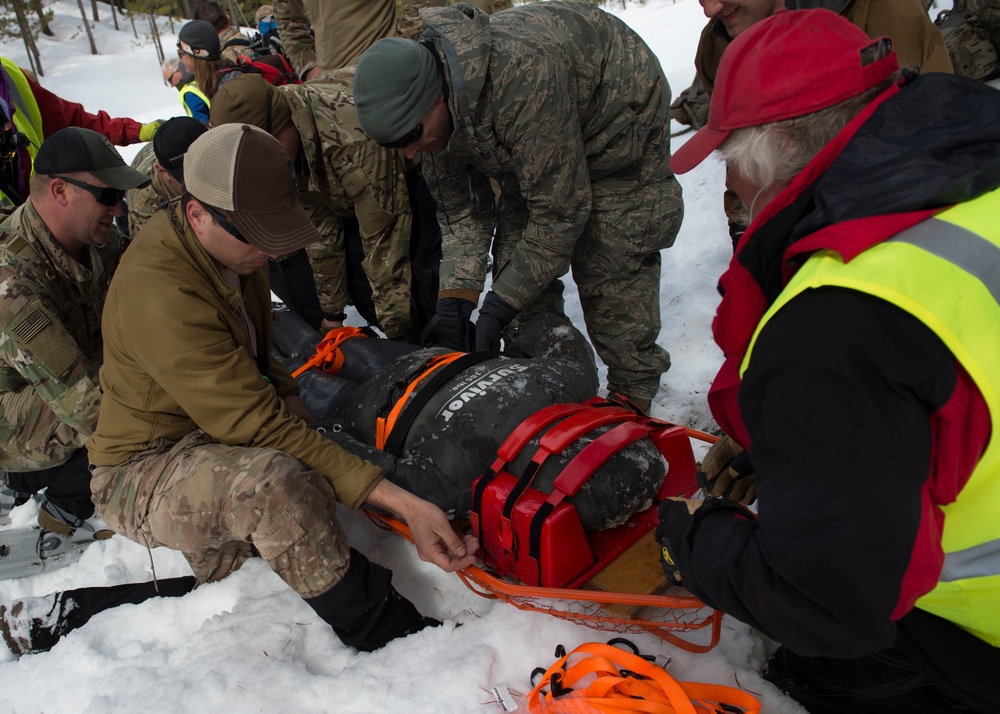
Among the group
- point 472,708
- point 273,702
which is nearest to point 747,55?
point 472,708

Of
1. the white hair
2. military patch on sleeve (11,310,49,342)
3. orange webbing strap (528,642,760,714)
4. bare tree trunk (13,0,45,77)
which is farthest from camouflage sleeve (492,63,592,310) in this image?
bare tree trunk (13,0,45,77)

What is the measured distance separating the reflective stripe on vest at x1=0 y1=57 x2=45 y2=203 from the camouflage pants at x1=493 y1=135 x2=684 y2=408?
255 centimetres

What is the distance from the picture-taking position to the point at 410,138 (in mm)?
2637

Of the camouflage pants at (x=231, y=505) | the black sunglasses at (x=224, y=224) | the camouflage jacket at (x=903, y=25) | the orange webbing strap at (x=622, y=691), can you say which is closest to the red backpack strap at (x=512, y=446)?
the camouflage pants at (x=231, y=505)

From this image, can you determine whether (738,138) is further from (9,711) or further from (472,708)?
(9,711)

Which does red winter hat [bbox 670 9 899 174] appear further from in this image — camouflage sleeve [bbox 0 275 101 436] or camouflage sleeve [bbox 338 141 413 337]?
camouflage sleeve [bbox 0 275 101 436]

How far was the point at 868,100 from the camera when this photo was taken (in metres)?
1.33

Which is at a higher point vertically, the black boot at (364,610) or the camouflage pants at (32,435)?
the camouflage pants at (32,435)

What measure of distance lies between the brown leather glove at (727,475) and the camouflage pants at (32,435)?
8.69ft

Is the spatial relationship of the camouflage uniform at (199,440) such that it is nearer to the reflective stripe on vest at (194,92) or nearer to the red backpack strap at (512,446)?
the red backpack strap at (512,446)

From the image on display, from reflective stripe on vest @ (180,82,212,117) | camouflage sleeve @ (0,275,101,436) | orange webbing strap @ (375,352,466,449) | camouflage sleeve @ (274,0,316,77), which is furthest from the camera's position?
camouflage sleeve @ (274,0,316,77)

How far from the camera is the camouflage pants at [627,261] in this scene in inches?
124

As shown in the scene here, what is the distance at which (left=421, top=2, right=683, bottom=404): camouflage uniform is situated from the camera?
8.52ft

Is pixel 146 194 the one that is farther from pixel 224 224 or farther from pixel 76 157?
pixel 224 224
